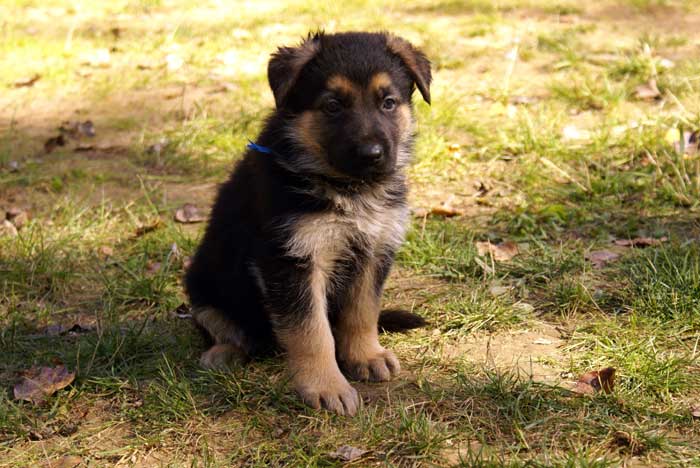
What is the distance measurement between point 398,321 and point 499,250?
1.03 meters

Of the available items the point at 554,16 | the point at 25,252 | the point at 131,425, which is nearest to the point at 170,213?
the point at 25,252

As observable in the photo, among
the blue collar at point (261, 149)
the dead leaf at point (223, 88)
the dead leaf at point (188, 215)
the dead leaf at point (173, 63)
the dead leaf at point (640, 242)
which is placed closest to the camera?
the blue collar at point (261, 149)

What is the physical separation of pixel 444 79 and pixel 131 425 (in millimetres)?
4755

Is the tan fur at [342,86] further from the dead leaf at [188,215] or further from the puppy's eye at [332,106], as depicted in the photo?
the dead leaf at [188,215]

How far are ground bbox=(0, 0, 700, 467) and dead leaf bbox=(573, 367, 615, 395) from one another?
4 centimetres

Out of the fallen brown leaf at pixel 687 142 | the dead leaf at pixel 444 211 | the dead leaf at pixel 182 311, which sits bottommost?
the dead leaf at pixel 182 311

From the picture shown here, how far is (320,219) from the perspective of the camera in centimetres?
331

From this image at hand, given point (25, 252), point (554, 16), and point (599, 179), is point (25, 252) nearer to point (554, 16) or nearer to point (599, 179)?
point (599, 179)

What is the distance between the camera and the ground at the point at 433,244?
120 inches

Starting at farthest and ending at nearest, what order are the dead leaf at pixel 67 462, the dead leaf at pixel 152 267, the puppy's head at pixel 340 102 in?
the dead leaf at pixel 152 267 → the puppy's head at pixel 340 102 → the dead leaf at pixel 67 462

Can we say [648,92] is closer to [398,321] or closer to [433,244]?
[433,244]

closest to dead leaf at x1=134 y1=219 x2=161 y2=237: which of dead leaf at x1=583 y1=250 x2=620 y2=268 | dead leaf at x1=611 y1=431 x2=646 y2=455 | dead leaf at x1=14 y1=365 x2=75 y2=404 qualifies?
dead leaf at x1=14 y1=365 x2=75 y2=404

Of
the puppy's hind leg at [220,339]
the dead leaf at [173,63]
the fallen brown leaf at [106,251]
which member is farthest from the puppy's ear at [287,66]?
the dead leaf at [173,63]

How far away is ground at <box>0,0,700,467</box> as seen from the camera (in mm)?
3059
